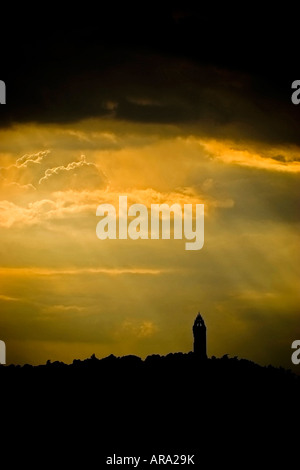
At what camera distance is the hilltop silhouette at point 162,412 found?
74.2 m

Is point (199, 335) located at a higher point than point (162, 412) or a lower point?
higher

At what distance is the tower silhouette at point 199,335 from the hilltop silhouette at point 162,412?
4.4 inches

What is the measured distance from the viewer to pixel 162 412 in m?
78.1

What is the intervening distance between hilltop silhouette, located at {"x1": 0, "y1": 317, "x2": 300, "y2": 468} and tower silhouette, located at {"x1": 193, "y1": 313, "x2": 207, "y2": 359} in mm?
113

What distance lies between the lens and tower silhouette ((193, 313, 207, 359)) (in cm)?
7206

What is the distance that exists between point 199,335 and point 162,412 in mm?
11104

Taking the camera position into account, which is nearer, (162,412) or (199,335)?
(199,335)

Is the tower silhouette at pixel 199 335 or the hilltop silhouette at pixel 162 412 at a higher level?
the tower silhouette at pixel 199 335

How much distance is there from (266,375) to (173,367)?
33.1ft

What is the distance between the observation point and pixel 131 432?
77.1 m

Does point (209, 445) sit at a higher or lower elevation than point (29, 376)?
lower

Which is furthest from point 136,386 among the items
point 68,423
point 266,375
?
point 266,375
